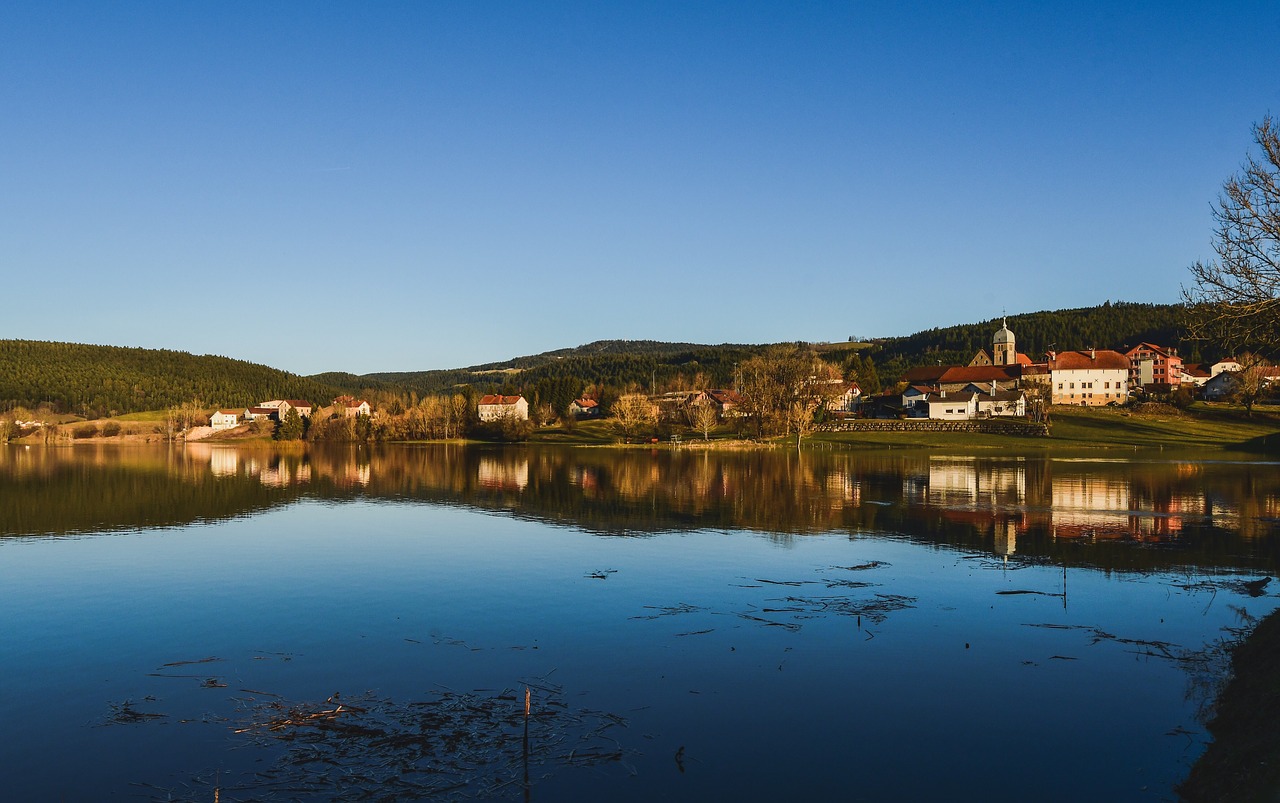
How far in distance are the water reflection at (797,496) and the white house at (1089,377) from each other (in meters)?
78.5

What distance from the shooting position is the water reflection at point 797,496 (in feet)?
113

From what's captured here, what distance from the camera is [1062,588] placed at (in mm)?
24734

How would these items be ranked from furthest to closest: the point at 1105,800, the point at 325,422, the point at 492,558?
the point at 325,422 < the point at 492,558 < the point at 1105,800

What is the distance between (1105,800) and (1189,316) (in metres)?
17.6

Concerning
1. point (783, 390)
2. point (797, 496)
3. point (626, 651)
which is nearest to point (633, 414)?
point (783, 390)

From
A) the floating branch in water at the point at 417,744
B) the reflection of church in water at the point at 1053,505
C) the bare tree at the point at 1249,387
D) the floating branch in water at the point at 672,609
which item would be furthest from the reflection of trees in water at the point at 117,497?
the bare tree at the point at 1249,387

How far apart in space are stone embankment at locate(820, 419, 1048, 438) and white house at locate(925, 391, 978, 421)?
12438mm

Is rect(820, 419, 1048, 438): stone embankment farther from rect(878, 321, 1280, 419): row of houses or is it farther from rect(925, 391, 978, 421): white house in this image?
rect(878, 321, 1280, 419): row of houses

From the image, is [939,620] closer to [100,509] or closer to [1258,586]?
[1258,586]

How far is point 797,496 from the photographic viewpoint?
50.5 metres

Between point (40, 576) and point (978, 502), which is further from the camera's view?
point (978, 502)

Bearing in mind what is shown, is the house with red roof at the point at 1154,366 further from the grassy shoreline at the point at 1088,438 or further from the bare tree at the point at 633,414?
the bare tree at the point at 633,414

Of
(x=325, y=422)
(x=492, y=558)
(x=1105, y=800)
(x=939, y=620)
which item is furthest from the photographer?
(x=325, y=422)

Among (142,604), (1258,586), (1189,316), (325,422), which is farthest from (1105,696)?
(325,422)
